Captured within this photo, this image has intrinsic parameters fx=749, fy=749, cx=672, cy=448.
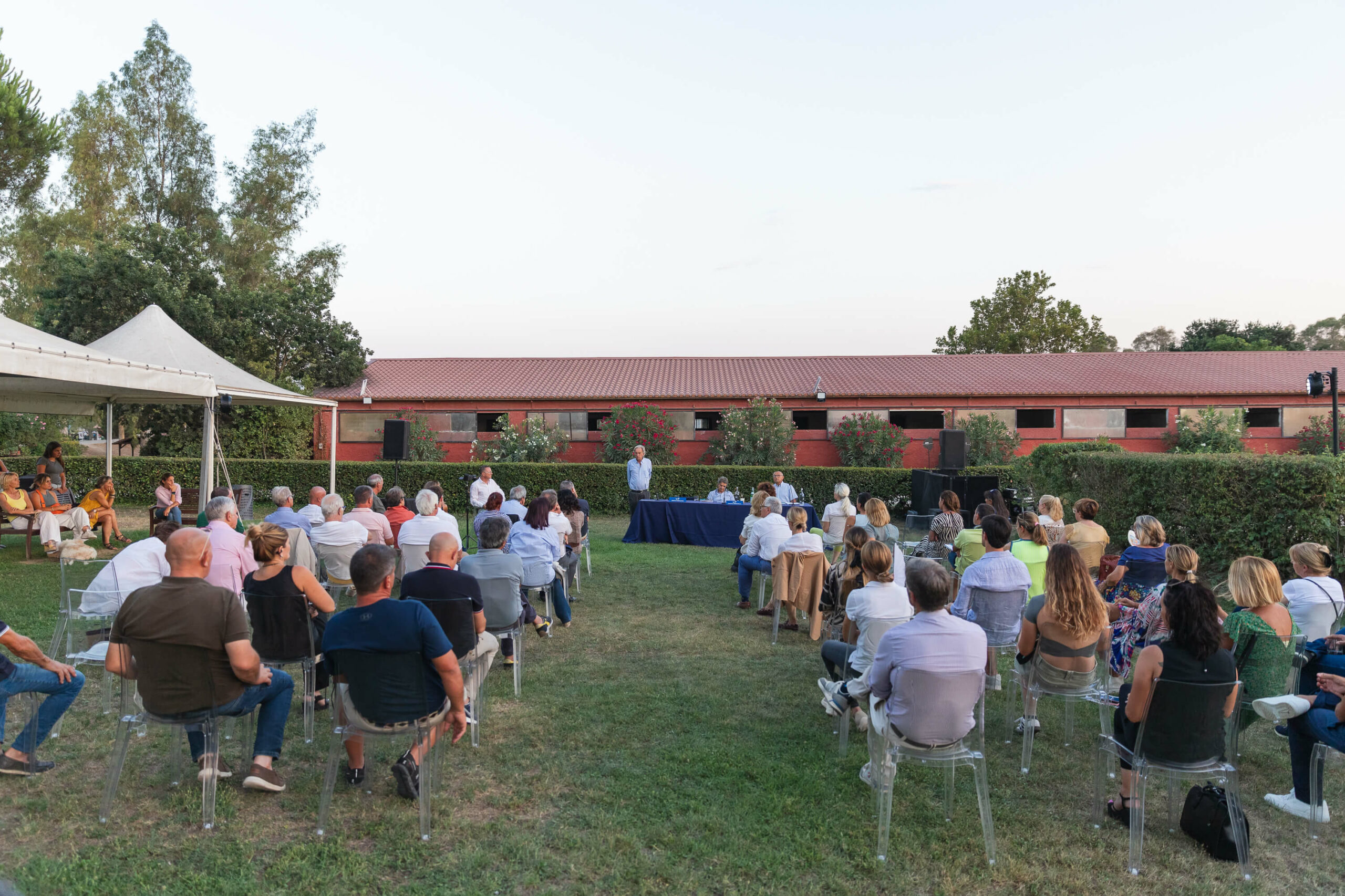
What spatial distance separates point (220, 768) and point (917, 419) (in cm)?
1945

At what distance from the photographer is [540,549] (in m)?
5.75

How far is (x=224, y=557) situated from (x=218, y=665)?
158cm

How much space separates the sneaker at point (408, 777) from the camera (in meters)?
3.12

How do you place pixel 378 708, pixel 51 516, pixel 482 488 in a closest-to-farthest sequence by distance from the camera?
pixel 378 708, pixel 51 516, pixel 482 488

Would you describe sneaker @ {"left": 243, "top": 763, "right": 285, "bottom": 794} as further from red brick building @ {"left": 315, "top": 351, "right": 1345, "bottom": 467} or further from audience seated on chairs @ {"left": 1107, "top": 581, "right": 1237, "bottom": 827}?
red brick building @ {"left": 315, "top": 351, "right": 1345, "bottom": 467}

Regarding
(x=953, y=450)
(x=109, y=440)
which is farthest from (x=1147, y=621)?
(x=109, y=440)

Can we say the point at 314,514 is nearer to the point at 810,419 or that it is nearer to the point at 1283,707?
the point at 1283,707

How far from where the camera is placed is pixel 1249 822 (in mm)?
3061

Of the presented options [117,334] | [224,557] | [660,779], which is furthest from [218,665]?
[117,334]

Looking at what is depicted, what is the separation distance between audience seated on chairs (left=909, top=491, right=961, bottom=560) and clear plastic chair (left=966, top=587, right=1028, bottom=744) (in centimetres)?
205

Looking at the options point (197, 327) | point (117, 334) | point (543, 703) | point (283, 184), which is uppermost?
point (283, 184)

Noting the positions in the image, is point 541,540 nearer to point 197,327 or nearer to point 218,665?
point 218,665

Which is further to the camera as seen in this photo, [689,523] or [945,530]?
[689,523]

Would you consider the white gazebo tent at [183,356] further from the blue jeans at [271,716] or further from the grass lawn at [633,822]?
the blue jeans at [271,716]
